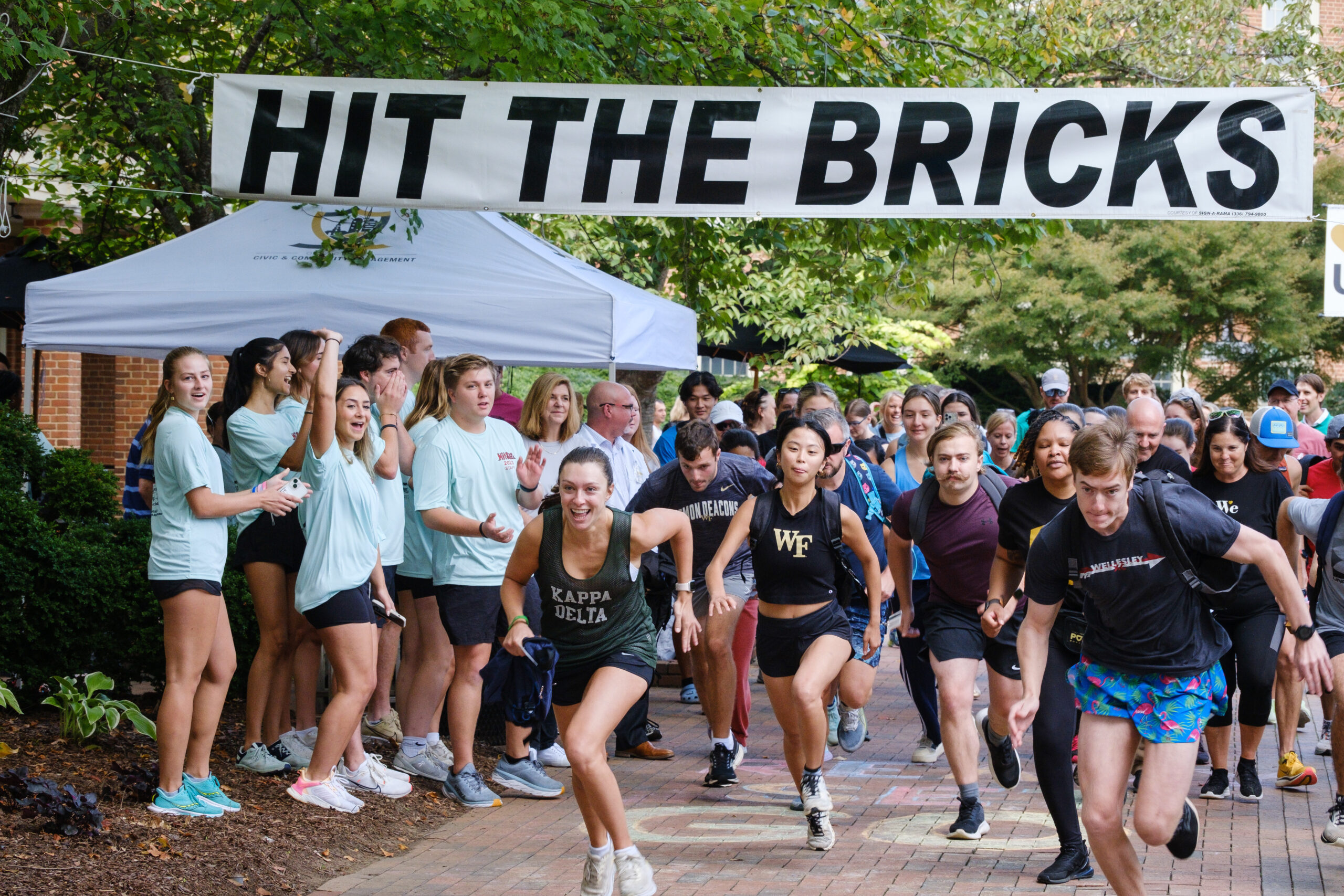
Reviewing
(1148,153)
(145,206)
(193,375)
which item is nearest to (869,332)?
(145,206)

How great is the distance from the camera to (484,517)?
7004 mm

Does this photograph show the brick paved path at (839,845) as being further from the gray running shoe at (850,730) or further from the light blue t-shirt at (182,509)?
the light blue t-shirt at (182,509)

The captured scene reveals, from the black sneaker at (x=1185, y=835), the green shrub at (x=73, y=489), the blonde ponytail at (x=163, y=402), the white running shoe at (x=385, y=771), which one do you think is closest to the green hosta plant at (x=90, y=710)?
the white running shoe at (x=385, y=771)

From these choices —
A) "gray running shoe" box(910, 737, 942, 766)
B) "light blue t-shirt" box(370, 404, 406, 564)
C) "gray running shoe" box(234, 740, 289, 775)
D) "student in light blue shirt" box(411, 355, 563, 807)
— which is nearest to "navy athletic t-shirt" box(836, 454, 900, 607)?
"gray running shoe" box(910, 737, 942, 766)

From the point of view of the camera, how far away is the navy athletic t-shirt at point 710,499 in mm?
7781

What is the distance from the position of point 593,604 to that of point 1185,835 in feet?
7.74

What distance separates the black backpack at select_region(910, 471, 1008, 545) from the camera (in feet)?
21.7

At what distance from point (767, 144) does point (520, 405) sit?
116 inches

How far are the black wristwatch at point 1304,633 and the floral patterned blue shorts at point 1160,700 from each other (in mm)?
344

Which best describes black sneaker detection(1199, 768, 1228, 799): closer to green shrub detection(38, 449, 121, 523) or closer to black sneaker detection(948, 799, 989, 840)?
black sneaker detection(948, 799, 989, 840)

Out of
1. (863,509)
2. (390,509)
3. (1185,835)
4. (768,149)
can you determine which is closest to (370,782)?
(390,509)

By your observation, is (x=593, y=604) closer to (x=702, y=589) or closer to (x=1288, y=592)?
(x=702, y=589)

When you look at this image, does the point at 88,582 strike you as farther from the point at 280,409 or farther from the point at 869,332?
the point at 869,332

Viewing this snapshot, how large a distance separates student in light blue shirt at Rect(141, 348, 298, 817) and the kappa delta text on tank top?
1172mm
